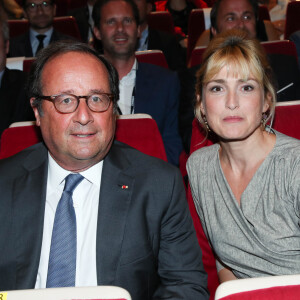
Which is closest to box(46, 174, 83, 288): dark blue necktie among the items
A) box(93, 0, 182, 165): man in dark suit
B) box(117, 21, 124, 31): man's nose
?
box(93, 0, 182, 165): man in dark suit

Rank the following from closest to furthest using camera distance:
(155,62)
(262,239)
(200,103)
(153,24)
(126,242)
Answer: (126,242), (262,239), (200,103), (155,62), (153,24)

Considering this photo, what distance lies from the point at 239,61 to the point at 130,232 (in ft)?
2.24

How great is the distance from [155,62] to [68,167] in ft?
5.58

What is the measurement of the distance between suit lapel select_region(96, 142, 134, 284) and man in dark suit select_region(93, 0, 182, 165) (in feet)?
3.33

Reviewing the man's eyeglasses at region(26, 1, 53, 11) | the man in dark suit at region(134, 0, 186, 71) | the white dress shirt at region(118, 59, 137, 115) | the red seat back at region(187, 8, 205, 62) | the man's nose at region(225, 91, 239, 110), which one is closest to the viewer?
the man's nose at region(225, 91, 239, 110)

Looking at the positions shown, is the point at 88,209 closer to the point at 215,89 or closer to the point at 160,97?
the point at 215,89

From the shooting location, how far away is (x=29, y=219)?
153cm

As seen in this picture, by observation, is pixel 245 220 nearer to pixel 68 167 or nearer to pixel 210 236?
pixel 210 236

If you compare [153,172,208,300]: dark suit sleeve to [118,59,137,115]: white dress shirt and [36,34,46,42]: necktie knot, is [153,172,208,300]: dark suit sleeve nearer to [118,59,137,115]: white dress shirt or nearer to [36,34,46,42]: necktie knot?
[118,59,137,115]: white dress shirt

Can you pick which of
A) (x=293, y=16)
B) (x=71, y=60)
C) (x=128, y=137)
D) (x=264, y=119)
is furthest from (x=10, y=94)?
(x=293, y=16)

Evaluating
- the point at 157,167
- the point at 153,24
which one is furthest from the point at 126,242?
the point at 153,24

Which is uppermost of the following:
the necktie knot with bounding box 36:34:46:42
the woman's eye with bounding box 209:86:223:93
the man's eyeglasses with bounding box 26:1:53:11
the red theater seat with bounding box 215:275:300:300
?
the man's eyeglasses with bounding box 26:1:53:11

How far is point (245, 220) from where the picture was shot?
1676 mm

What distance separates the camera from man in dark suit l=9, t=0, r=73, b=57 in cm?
416
